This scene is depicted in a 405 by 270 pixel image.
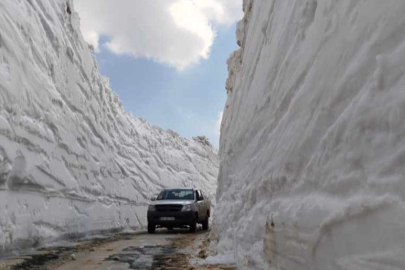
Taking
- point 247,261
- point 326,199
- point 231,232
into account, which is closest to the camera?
point 326,199

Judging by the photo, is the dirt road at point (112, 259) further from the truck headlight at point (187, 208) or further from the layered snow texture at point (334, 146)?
the truck headlight at point (187, 208)

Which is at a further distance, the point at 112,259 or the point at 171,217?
the point at 171,217

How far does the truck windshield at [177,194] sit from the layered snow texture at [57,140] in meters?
2.38

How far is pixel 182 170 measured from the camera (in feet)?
105

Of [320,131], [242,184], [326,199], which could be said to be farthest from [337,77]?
[242,184]

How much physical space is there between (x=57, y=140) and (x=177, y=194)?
5.34 metres

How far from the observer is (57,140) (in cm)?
1407

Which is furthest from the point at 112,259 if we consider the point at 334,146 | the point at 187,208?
the point at 187,208

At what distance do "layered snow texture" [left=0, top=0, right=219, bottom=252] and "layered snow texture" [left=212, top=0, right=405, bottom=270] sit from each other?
6547mm

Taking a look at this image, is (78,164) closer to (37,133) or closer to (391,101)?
(37,133)

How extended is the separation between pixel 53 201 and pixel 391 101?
1155cm

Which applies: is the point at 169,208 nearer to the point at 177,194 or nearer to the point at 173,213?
the point at 173,213

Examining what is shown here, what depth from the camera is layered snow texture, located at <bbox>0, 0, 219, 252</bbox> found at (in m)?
10.7

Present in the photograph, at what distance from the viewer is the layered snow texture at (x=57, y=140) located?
10.7 meters
